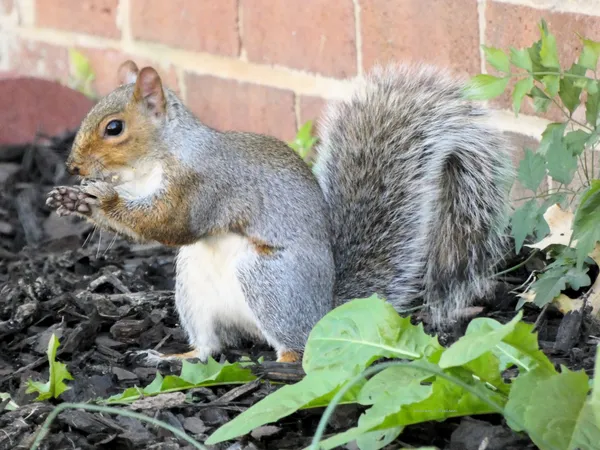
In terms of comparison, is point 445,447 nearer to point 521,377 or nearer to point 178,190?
point 521,377

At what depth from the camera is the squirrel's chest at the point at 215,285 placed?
1785 millimetres

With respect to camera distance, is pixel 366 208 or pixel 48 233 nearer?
pixel 366 208

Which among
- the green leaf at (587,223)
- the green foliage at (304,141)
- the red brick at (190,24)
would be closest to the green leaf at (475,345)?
the green leaf at (587,223)

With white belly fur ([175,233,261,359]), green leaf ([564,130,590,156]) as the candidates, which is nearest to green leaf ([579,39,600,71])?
green leaf ([564,130,590,156])

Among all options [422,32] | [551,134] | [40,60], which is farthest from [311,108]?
[40,60]

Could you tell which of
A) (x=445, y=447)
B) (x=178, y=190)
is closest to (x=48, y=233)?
(x=178, y=190)

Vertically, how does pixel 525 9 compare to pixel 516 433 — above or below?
above

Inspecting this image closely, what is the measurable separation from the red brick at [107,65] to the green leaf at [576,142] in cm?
171

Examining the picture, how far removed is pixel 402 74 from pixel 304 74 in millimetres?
719

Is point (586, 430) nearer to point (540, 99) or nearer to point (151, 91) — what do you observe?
point (540, 99)

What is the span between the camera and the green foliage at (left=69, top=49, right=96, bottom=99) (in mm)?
3439

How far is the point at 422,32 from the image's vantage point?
2.37 m

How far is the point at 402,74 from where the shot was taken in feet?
6.63

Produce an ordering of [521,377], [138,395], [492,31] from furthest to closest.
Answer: [492,31], [138,395], [521,377]
